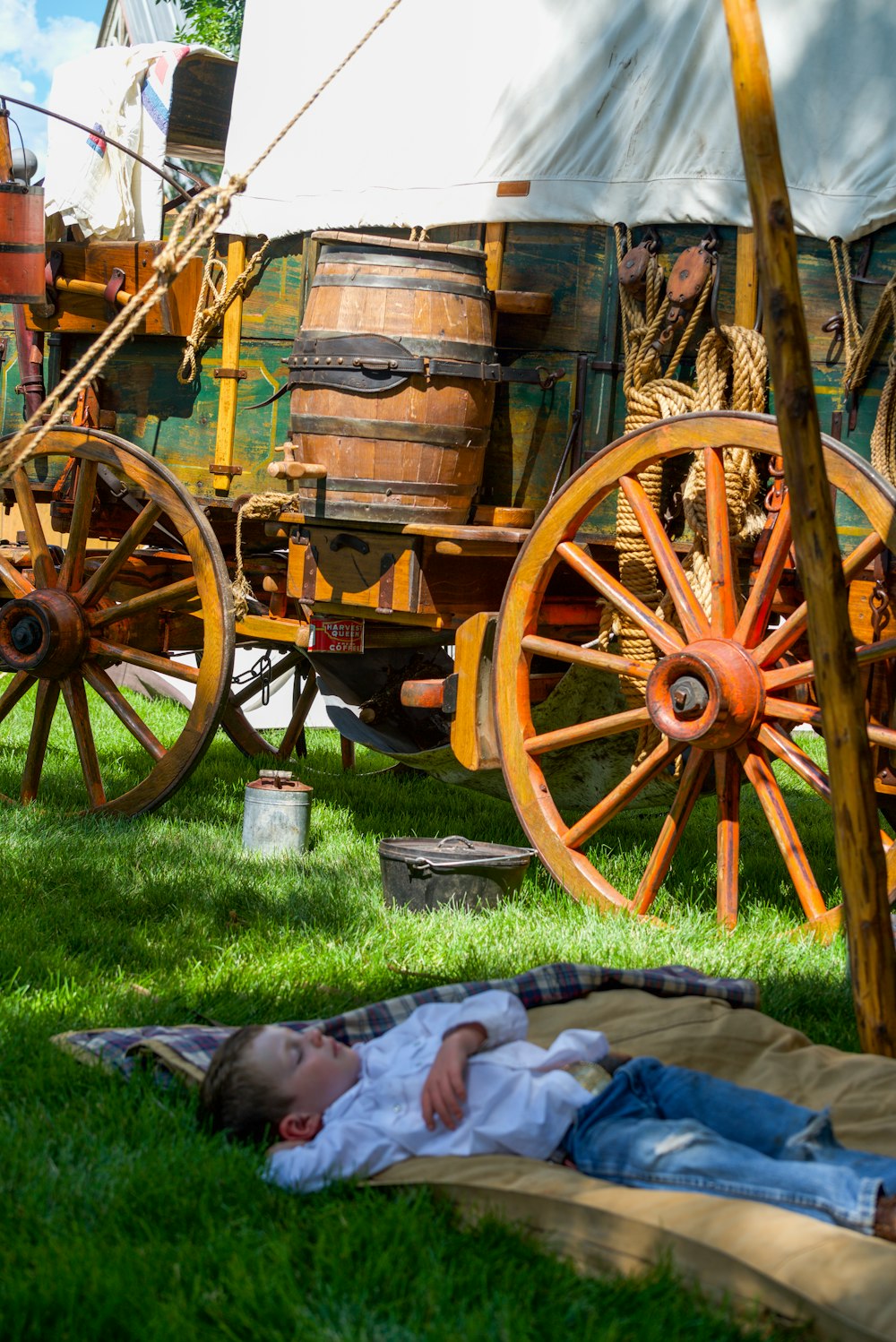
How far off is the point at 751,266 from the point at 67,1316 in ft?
11.0

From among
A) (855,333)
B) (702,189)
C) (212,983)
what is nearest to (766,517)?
(855,333)

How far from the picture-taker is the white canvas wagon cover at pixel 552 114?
14.1 feet

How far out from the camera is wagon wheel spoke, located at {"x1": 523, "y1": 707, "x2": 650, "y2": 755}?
4.16m

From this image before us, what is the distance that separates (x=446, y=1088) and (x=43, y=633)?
10.6 feet

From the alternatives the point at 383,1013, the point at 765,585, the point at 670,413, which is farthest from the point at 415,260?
the point at 383,1013

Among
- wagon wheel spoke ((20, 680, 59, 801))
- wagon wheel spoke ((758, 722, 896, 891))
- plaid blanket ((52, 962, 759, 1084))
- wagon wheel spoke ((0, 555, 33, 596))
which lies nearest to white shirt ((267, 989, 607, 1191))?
plaid blanket ((52, 962, 759, 1084))

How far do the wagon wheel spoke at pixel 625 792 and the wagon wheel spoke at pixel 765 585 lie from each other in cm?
38

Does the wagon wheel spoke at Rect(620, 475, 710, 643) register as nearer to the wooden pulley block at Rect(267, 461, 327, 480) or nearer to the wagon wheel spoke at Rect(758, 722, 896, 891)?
the wagon wheel spoke at Rect(758, 722, 896, 891)

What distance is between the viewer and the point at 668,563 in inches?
163

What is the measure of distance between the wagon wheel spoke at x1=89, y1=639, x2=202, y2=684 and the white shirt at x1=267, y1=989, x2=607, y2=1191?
8.78 feet

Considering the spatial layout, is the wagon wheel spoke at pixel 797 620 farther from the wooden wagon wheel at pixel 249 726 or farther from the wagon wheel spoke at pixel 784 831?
the wooden wagon wheel at pixel 249 726

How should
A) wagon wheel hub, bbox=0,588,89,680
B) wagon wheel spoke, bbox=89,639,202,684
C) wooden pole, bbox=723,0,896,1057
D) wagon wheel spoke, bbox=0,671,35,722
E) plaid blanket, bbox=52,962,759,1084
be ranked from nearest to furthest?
wooden pole, bbox=723,0,896,1057 < plaid blanket, bbox=52,962,759,1084 < wagon wheel spoke, bbox=89,639,202,684 < wagon wheel hub, bbox=0,588,89,680 < wagon wheel spoke, bbox=0,671,35,722

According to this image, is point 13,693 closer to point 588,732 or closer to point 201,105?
point 588,732

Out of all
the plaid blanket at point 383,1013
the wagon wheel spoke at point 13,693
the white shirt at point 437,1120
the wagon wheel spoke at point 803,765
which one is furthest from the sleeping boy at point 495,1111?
the wagon wheel spoke at point 13,693
